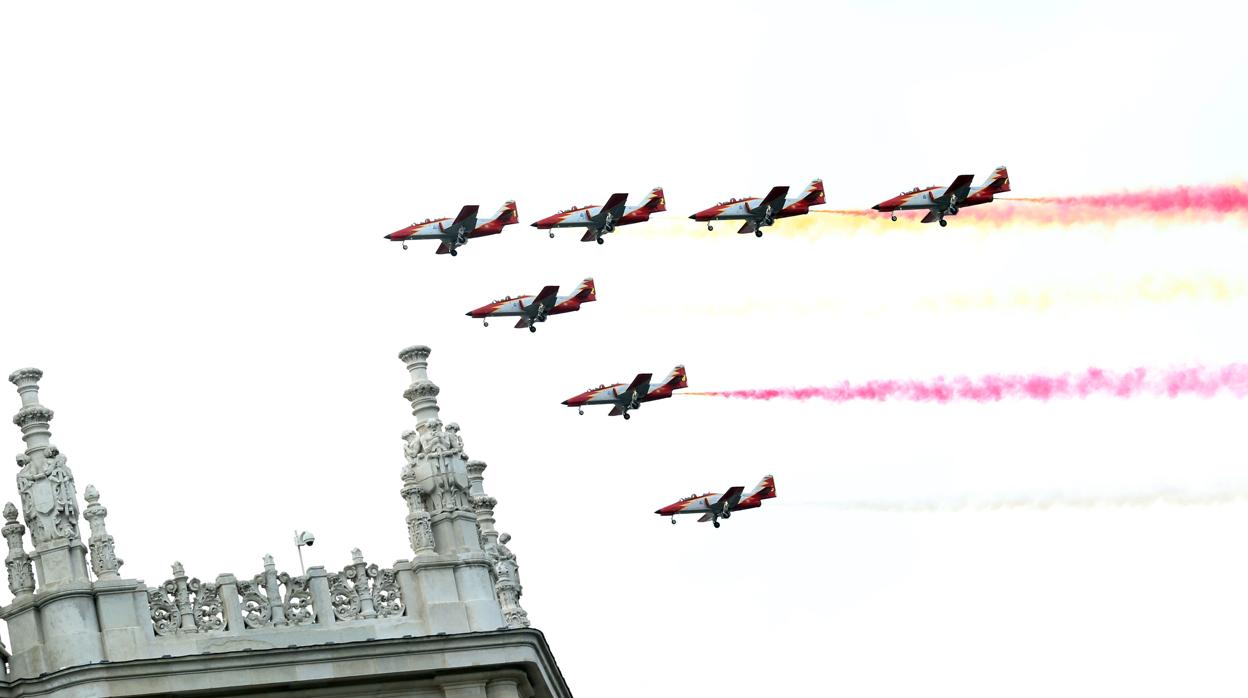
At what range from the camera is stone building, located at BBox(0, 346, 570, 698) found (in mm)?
81562

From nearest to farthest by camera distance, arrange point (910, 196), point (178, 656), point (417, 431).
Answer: point (178, 656) → point (417, 431) → point (910, 196)

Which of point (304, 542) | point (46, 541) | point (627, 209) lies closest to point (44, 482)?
point (46, 541)

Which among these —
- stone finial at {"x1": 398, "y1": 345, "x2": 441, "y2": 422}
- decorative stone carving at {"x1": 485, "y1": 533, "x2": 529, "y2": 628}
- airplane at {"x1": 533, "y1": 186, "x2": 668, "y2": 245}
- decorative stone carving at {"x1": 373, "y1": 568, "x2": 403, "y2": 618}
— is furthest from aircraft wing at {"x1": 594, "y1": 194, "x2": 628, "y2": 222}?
decorative stone carving at {"x1": 373, "y1": 568, "x2": 403, "y2": 618}

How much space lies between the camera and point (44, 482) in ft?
273

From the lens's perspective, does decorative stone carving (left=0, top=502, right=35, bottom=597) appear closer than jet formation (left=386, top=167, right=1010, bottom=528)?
Yes

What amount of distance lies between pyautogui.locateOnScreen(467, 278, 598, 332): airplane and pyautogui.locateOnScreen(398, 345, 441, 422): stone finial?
142 ft

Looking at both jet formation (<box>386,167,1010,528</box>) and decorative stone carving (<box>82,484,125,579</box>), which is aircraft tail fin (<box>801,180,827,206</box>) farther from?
decorative stone carving (<box>82,484,125,579</box>)

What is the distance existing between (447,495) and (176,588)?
7921 millimetres

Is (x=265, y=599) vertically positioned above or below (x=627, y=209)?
below

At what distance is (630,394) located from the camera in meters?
134

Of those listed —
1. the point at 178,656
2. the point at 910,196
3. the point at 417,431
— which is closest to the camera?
the point at 178,656

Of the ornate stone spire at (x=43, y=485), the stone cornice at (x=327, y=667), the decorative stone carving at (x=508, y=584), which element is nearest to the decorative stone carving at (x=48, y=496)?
the ornate stone spire at (x=43, y=485)

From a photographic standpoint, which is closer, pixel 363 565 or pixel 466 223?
pixel 363 565

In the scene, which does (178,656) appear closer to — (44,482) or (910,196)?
(44,482)
